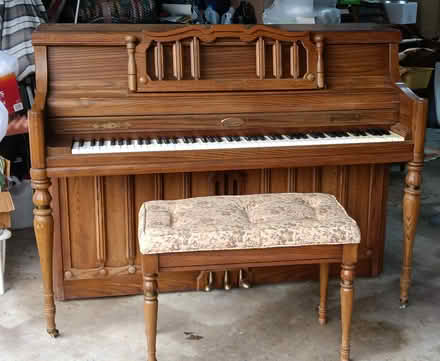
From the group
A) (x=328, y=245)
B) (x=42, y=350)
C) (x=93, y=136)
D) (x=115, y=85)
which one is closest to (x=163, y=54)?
(x=115, y=85)

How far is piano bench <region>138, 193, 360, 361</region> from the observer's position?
6.98ft

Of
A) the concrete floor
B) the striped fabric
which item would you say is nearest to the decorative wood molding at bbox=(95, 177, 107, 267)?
the concrete floor

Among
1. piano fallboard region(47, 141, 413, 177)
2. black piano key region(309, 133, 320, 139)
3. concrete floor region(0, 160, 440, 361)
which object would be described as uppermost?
black piano key region(309, 133, 320, 139)

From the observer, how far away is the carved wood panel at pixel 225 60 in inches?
103

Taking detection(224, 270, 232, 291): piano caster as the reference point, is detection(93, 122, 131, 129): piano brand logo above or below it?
above

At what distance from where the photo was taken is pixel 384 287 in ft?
9.97

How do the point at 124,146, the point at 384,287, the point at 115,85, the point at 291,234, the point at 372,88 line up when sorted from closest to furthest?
1. the point at 291,234
2. the point at 124,146
3. the point at 115,85
4. the point at 372,88
5. the point at 384,287

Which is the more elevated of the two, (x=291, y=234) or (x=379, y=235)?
(x=291, y=234)

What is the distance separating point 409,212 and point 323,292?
0.47 metres

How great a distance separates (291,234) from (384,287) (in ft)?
3.46

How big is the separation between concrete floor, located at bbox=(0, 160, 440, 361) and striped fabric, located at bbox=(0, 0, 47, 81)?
115cm

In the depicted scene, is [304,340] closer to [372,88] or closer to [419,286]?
[419,286]

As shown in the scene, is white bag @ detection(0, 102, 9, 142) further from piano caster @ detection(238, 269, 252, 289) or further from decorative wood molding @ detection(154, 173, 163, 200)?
piano caster @ detection(238, 269, 252, 289)

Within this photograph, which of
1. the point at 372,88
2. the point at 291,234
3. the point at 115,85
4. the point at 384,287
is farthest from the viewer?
the point at 384,287
